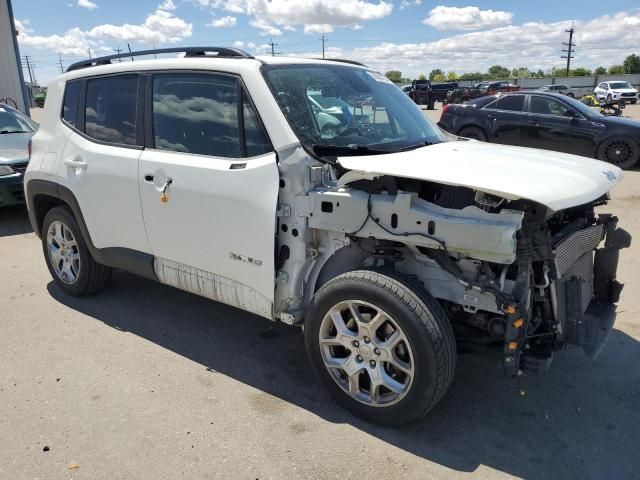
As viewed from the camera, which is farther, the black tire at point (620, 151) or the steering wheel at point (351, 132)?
the black tire at point (620, 151)

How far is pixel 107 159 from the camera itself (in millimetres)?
3969

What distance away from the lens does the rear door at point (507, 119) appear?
466 inches

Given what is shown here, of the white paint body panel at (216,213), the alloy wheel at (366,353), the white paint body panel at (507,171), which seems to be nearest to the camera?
the white paint body panel at (507,171)

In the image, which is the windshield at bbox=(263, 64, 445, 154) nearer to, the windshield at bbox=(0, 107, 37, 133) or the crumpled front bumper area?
the crumpled front bumper area

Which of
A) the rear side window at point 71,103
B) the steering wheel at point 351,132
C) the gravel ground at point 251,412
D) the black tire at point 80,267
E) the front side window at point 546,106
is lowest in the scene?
the gravel ground at point 251,412

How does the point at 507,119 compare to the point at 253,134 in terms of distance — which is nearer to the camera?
the point at 253,134

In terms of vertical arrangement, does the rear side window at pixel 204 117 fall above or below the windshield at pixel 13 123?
above

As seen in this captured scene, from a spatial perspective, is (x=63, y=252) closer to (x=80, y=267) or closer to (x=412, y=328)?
(x=80, y=267)

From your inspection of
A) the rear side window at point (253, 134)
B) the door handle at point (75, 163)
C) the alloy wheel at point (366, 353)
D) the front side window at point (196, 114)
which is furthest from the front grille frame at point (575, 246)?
the door handle at point (75, 163)

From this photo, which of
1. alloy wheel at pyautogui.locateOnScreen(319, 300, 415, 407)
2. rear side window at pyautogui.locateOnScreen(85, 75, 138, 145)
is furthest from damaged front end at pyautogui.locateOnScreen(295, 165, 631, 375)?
rear side window at pyautogui.locateOnScreen(85, 75, 138, 145)

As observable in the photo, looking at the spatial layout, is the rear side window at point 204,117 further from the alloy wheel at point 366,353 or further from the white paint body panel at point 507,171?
the alloy wheel at point 366,353

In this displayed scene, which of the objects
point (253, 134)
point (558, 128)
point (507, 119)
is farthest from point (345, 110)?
point (507, 119)

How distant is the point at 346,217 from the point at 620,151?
33.5ft

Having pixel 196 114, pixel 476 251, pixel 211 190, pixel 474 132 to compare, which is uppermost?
pixel 196 114
